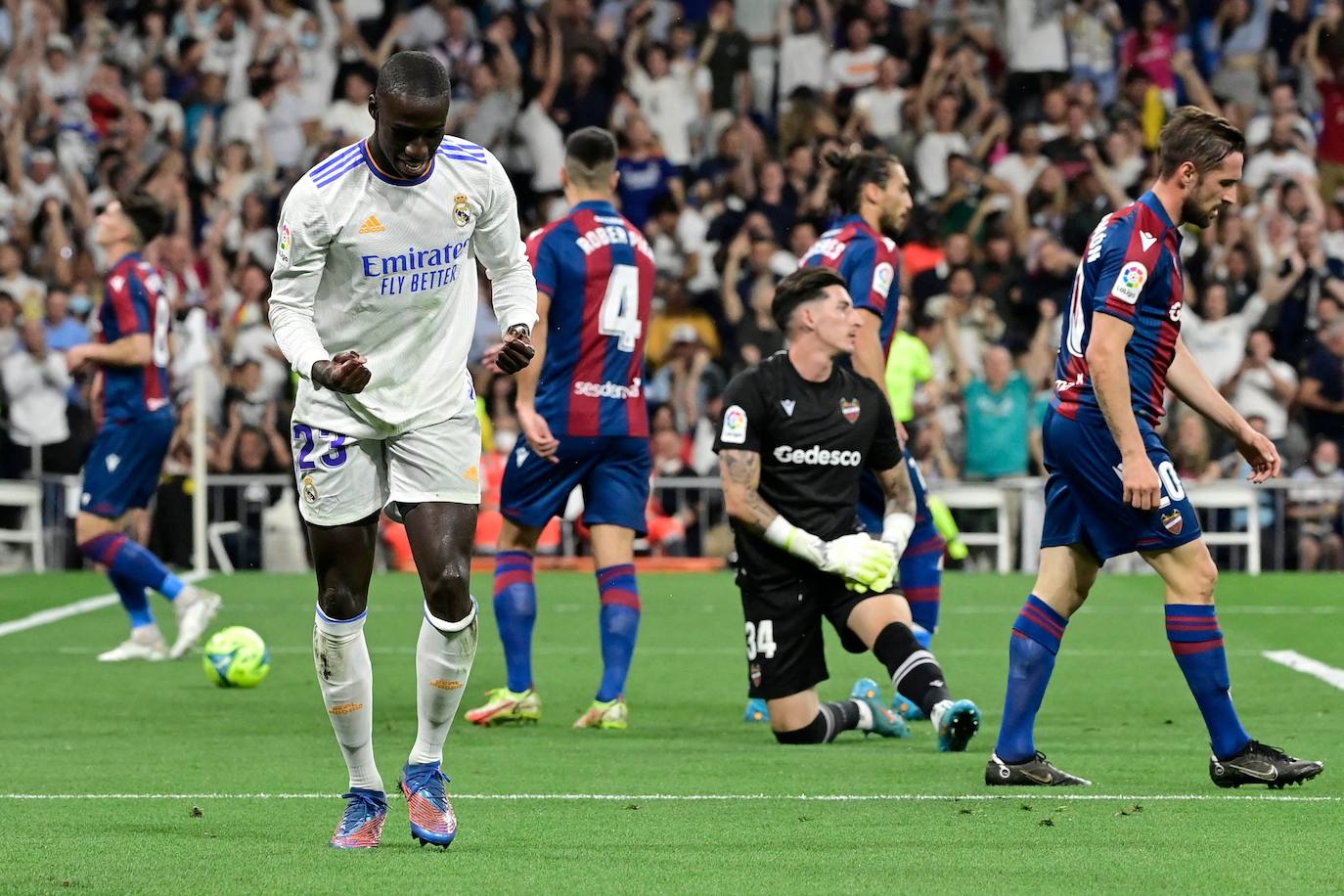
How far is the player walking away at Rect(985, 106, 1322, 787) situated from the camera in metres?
7.34

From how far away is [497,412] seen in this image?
2042cm

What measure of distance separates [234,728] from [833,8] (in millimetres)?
16904

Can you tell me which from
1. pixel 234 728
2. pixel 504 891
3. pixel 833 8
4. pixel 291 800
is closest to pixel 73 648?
pixel 234 728

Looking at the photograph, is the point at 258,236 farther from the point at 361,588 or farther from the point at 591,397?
the point at 361,588

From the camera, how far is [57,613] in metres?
15.8

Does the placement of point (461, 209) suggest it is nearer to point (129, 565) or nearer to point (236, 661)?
point (236, 661)

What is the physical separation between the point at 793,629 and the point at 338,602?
3.06 metres

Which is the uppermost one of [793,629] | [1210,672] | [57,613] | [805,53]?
[805,53]

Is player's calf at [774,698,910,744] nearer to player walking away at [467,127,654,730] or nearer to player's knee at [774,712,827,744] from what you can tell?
player's knee at [774,712,827,744]

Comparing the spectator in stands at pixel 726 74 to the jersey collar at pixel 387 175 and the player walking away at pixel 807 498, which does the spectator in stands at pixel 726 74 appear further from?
the jersey collar at pixel 387 175

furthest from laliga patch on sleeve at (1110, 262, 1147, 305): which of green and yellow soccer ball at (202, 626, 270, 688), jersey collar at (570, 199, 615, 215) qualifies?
green and yellow soccer ball at (202, 626, 270, 688)

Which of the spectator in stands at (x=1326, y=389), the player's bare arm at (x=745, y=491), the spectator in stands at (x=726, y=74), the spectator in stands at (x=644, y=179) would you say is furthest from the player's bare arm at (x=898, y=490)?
the spectator in stands at (x=726, y=74)

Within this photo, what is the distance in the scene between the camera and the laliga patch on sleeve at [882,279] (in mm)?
10055

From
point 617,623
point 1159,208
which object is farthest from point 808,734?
point 1159,208
